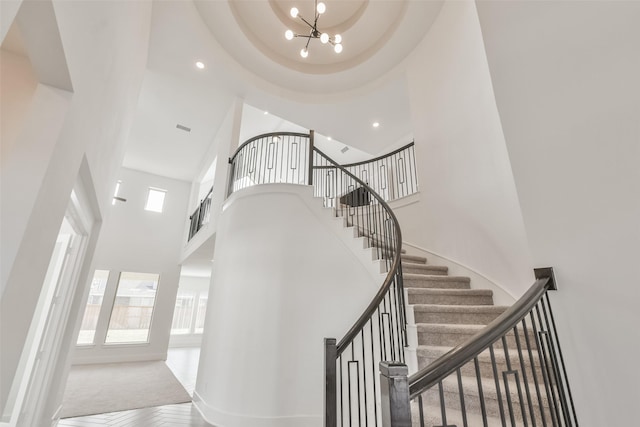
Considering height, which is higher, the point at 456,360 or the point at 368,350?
the point at 456,360

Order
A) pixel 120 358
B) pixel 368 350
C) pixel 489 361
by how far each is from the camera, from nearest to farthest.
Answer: pixel 489 361, pixel 368 350, pixel 120 358

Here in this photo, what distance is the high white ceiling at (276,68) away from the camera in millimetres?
4832

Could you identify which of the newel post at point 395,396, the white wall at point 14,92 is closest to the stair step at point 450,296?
the newel post at point 395,396

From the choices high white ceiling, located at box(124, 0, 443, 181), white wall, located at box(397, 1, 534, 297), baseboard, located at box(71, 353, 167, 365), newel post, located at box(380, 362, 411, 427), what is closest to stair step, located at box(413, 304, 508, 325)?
white wall, located at box(397, 1, 534, 297)

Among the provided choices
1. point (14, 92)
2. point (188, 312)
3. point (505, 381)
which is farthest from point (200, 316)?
point (505, 381)

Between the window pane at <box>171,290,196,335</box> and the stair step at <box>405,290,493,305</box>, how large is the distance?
1035 cm

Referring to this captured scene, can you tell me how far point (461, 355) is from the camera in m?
1.32

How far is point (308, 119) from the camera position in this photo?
22.4ft

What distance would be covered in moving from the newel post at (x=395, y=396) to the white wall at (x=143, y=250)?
28.1ft

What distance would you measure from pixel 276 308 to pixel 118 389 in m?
3.71

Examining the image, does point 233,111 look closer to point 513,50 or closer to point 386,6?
point 386,6

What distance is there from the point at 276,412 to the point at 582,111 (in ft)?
13.2

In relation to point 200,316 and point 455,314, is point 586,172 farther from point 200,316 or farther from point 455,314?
point 200,316

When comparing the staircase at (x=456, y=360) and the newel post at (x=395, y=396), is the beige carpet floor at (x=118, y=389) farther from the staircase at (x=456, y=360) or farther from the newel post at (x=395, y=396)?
the newel post at (x=395, y=396)
